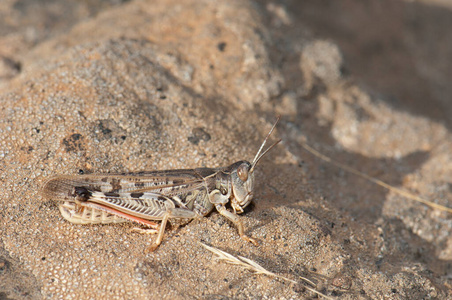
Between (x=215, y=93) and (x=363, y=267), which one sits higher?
(x=215, y=93)

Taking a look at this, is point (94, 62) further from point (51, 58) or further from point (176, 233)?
point (176, 233)

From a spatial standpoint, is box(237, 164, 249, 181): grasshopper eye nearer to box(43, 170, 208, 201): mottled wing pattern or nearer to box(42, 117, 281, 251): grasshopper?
box(42, 117, 281, 251): grasshopper

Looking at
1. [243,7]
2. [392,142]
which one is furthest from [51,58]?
[392,142]

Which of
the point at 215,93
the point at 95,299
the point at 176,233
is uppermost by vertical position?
the point at 215,93

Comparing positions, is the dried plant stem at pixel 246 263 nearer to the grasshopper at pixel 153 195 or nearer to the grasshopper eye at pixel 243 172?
the grasshopper at pixel 153 195

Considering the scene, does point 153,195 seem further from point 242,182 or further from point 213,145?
point 213,145

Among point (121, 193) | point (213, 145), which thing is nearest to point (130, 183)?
point (121, 193)
